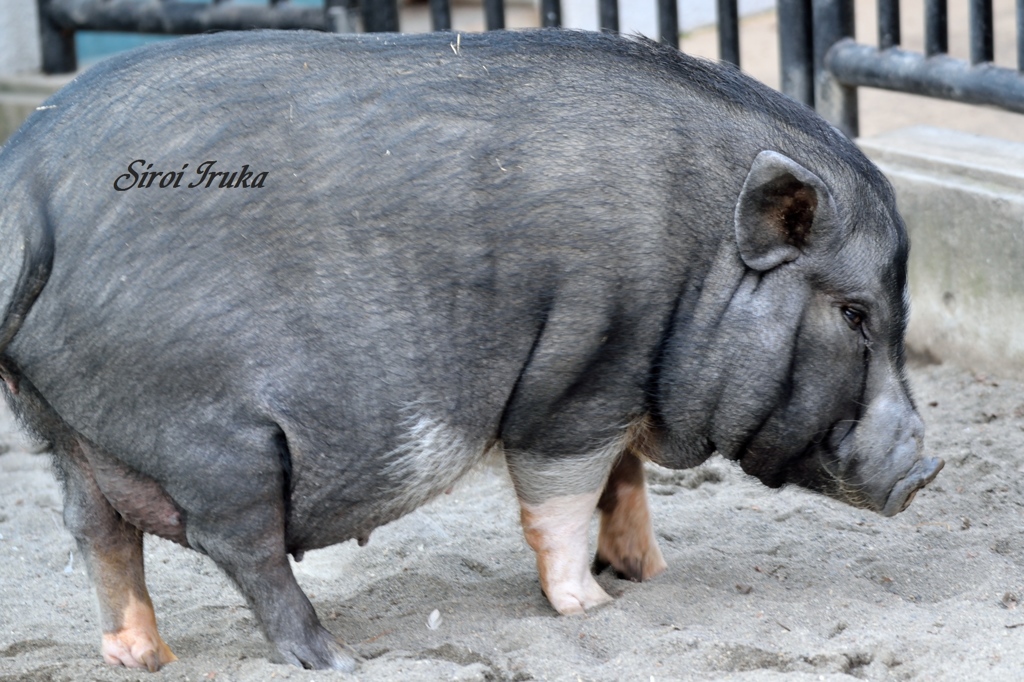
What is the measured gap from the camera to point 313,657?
3.28m

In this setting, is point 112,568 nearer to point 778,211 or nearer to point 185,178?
point 185,178

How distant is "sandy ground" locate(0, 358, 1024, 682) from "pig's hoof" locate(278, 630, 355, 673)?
46 millimetres

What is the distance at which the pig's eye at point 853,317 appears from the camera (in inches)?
135

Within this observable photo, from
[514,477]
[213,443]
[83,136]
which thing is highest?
[83,136]

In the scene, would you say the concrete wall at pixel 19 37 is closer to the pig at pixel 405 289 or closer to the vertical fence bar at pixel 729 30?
the vertical fence bar at pixel 729 30

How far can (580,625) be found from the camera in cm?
350

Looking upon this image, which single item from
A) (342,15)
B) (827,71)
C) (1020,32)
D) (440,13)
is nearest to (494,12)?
(440,13)

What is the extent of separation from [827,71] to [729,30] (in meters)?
0.58

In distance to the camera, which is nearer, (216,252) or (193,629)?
(216,252)

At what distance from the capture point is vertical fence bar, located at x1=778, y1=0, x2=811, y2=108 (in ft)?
20.1

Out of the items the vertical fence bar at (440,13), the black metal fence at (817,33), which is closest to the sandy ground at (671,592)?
the black metal fence at (817,33)

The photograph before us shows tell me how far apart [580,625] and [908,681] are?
2.74 feet

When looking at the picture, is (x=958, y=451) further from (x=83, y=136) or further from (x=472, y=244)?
(x=83, y=136)

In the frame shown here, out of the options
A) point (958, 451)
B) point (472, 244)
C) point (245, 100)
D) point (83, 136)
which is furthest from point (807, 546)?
point (83, 136)
